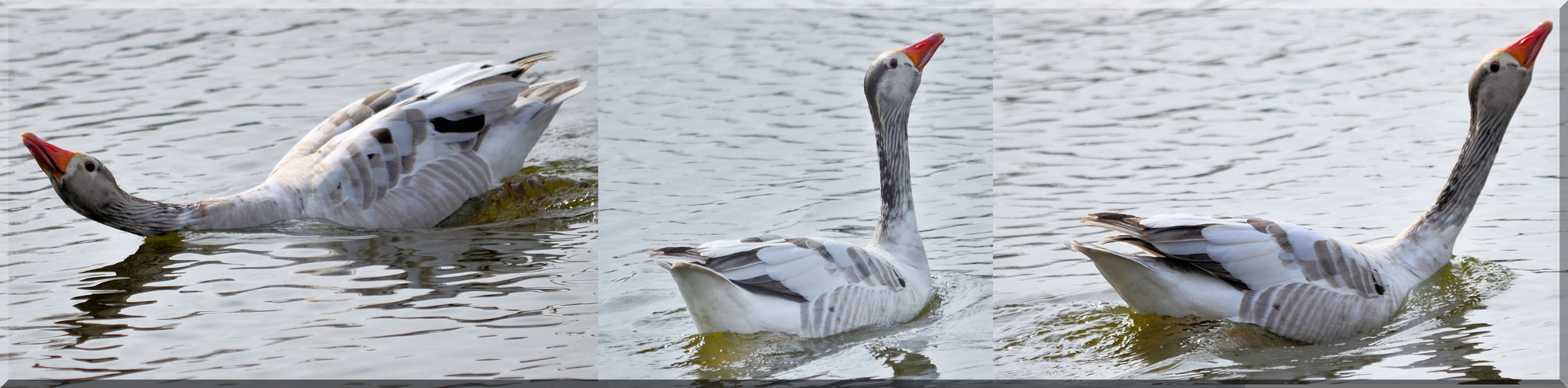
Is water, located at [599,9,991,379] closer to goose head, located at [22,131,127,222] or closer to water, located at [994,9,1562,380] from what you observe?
water, located at [994,9,1562,380]

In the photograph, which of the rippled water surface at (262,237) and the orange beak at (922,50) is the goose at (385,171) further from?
the orange beak at (922,50)

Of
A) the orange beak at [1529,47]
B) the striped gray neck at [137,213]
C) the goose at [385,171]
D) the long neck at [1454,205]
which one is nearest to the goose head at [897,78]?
the long neck at [1454,205]

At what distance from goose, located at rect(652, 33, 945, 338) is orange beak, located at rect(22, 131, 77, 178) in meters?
3.70

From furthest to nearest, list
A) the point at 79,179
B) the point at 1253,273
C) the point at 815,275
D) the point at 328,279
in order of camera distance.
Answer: the point at 79,179
the point at 328,279
the point at 1253,273
the point at 815,275

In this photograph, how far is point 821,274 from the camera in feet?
16.6

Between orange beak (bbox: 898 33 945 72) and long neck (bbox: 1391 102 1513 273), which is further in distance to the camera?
long neck (bbox: 1391 102 1513 273)

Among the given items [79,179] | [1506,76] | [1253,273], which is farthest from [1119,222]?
[79,179]

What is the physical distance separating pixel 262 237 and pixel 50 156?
3.65 ft

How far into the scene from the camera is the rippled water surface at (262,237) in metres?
5.11

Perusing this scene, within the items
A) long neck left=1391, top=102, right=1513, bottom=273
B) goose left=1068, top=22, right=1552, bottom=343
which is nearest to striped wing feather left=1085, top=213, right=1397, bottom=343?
goose left=1068, top=22, right=1552, bottom=343

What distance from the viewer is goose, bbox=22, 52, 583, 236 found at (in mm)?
6934

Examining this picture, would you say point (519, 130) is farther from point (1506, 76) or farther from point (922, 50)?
point (1506, 76)

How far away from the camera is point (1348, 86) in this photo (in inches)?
364

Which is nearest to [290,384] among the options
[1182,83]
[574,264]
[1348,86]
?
[574,264]
